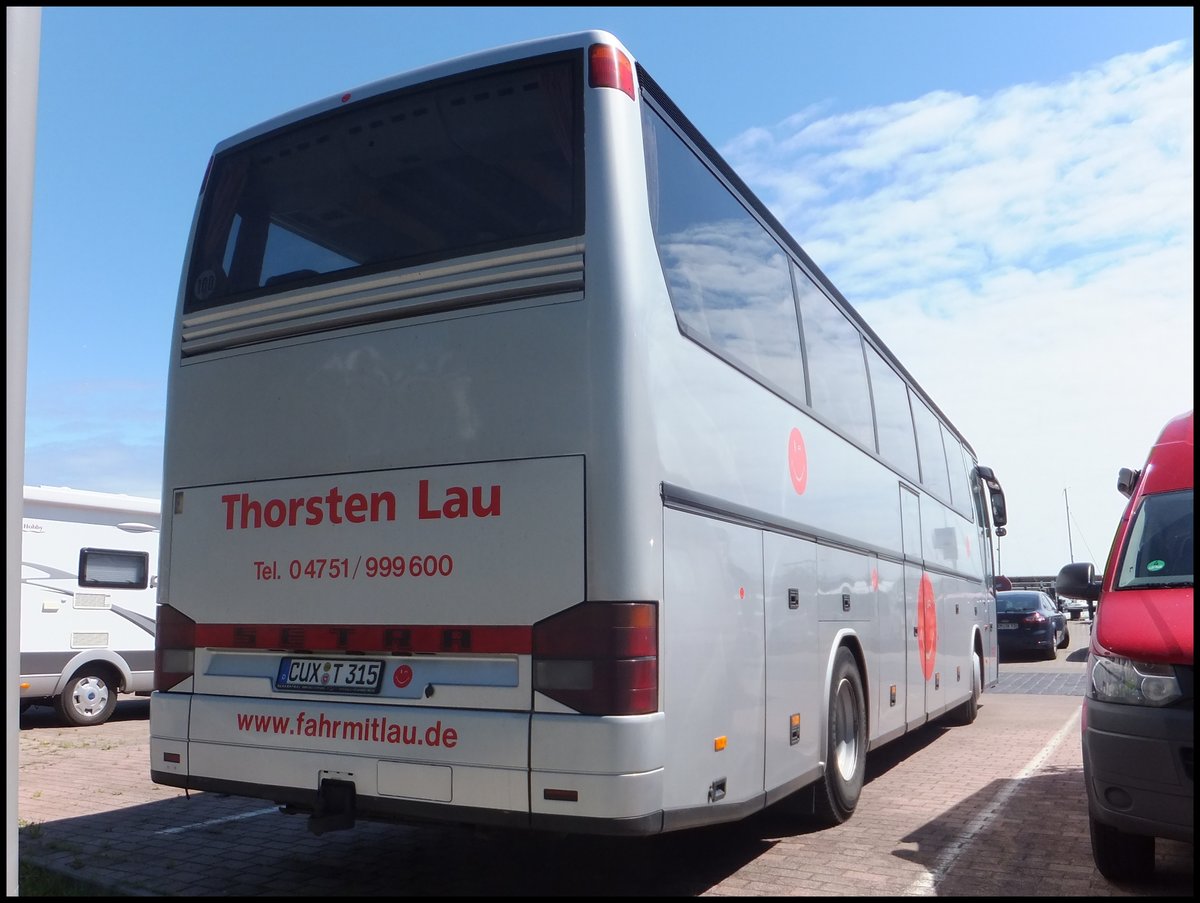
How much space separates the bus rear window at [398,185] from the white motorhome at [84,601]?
28.0 ft

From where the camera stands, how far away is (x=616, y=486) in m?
4.57

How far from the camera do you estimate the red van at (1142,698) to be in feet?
15.8

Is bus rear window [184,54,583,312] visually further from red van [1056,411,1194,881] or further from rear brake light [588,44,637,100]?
red van [1056,411,1194,881]

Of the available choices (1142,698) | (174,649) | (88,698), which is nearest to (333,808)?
(174,649)

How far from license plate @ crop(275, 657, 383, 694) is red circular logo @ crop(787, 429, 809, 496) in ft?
9.06

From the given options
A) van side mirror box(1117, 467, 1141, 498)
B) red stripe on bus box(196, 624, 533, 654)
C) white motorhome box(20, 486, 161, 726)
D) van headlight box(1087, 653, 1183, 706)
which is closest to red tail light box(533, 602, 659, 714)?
red stripe on bus box(196, 624, 533, 654)

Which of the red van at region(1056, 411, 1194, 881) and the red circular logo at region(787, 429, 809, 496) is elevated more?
the red circular logo at region(787, 429, 809, 496)

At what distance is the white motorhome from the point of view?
508 inches

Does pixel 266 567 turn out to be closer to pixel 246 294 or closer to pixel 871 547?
pixel 246 294

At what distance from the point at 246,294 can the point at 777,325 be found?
3.15 meters

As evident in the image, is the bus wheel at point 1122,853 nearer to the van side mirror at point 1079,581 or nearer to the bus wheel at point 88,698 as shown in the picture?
the van side mirror at point 1079,581

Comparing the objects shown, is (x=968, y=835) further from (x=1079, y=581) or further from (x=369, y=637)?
(x=369, y=637)

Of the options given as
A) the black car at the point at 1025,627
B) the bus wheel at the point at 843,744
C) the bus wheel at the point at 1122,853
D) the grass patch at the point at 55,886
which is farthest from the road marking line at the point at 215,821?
the black car at the point at 1025,627

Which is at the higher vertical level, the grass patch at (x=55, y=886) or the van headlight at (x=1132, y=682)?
the van headlight at (x=1132, y=682)
